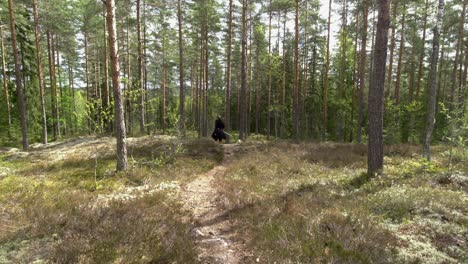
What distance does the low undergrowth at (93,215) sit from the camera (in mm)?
3902

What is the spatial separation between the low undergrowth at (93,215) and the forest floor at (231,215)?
22 millimetres

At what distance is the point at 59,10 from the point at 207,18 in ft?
36.1

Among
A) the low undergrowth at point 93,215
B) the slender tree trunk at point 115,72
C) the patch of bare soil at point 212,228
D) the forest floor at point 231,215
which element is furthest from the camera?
the slender tree trunk at point 115,72

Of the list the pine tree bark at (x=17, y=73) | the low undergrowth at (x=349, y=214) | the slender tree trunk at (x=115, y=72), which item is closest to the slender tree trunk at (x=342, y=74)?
the low undergrowth at (x=349, y=214)

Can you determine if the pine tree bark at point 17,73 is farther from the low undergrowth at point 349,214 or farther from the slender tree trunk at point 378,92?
the slender tree trunk at point 378,92

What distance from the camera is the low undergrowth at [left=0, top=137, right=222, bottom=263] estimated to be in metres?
3.90

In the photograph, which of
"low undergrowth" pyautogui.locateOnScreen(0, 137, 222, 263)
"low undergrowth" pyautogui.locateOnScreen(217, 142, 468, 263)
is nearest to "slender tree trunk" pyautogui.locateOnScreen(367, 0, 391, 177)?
"low undergrowth" pyautogui.locateOnScreen(217, 142, 468, 263)

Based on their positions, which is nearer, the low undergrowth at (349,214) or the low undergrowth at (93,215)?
the low undergrowth at (93,215)

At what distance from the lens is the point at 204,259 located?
13.7ft

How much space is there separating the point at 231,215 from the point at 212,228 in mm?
687

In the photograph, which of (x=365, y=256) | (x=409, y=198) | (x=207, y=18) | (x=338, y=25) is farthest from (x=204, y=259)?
(x=338, y=25)

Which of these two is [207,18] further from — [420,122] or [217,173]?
[420,122]

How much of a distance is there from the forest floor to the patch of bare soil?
0.03 metres

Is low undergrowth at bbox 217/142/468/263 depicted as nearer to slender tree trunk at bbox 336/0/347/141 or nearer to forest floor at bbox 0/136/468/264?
forest floor at bbox 0/136/468/264
